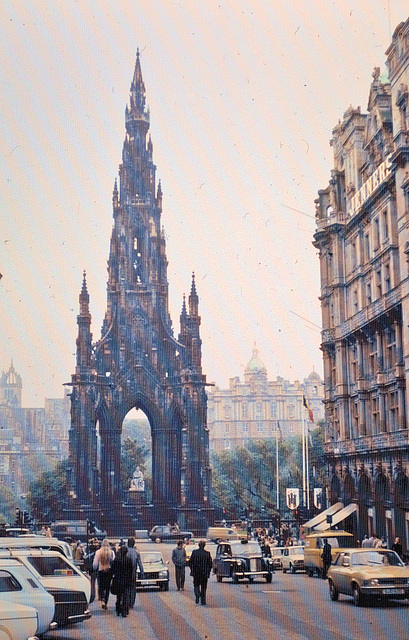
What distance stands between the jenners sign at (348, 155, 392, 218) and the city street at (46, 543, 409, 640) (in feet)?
90.4

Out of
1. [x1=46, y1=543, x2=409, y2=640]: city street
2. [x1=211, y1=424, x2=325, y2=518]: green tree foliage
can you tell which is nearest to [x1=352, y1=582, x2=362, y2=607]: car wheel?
[x1=46, y1=543, x2=409, y2=640]: city street

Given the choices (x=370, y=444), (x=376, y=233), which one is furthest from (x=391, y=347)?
(x=376, y=233)

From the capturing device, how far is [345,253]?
57.3m

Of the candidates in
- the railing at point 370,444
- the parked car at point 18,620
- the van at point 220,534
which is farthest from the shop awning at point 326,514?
the parked car at point 18,620

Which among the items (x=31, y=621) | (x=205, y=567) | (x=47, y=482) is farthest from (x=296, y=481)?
(x=31, y=621)

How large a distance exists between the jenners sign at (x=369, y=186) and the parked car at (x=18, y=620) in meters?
37.6

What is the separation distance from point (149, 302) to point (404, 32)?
2122 inches

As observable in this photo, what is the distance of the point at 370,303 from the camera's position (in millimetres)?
51219

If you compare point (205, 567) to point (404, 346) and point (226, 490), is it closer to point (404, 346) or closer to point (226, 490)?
point (404, 346)

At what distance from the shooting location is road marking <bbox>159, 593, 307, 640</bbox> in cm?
1642

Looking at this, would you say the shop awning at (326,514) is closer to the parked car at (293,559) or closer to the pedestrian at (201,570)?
the parked car at (293,559)

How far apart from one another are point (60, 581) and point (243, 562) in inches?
545

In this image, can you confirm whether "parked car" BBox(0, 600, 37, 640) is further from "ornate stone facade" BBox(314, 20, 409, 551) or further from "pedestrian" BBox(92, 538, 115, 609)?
"ornate stone facade" BBox(314, 20, 409, 551)

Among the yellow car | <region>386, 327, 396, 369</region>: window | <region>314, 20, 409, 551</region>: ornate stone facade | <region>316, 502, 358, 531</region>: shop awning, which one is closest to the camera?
the yellow car
